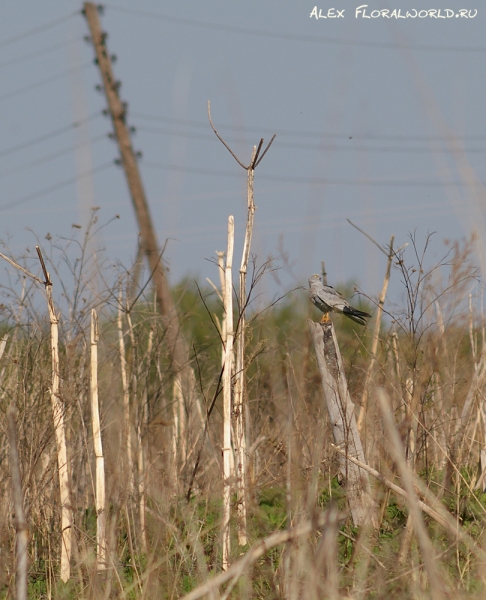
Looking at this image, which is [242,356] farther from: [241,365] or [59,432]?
[59,432]

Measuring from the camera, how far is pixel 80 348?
5.59 m

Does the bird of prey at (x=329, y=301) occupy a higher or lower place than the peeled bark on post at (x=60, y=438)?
higher

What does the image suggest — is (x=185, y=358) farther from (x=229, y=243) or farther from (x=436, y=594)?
(x=436, y=594)

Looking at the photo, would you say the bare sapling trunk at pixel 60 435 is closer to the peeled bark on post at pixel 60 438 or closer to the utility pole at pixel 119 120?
the peeled bark on post at pixel 60 438

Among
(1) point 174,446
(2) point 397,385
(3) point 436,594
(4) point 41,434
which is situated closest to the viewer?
(3) point 436,594

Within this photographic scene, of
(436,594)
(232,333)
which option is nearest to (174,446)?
(232,333)

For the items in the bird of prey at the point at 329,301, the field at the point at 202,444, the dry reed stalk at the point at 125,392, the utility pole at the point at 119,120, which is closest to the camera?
the field at the point at 202,444

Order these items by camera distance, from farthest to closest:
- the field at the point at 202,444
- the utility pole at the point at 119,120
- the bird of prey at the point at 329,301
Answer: the utility pole at the point at 119,120
the bird of prey at the point at 329,301
the field at the point at 202,444

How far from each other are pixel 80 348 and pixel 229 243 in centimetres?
182

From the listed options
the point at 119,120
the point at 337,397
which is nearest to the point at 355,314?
the point at 337,397

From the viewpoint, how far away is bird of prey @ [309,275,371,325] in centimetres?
529

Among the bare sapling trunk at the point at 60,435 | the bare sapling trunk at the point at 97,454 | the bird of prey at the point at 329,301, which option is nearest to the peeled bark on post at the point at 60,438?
the bare sapling trunk at the point at 60,435

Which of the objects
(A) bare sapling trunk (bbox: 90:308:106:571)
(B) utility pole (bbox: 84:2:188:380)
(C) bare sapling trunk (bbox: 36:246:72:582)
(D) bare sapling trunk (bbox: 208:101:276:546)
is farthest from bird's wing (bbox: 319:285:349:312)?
(B) utility pole (bbox: 84:2:188:380)

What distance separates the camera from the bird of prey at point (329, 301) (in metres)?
5.29
